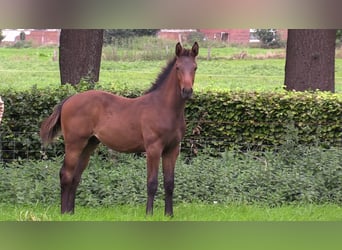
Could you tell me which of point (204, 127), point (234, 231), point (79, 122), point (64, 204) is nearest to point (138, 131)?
point (79, 122)

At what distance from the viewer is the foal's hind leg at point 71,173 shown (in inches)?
245

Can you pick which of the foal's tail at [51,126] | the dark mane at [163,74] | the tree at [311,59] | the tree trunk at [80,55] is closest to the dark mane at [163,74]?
the dark mane at [163,74]

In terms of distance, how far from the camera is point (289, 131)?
888cm

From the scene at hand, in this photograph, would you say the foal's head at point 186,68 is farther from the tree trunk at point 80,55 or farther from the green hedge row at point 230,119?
the tree trunk at point 80,55

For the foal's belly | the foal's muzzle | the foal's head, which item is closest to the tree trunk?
the foal's belly

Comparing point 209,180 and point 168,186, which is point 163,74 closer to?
point 168,186

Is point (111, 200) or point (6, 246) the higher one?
point (6, 246)

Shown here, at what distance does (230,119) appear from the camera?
9398mm

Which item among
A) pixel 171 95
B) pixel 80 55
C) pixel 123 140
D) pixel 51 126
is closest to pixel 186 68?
pixel 171 95

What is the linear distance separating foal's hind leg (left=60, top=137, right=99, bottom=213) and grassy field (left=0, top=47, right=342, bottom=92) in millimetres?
11095

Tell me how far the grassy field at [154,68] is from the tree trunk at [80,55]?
6.29m
